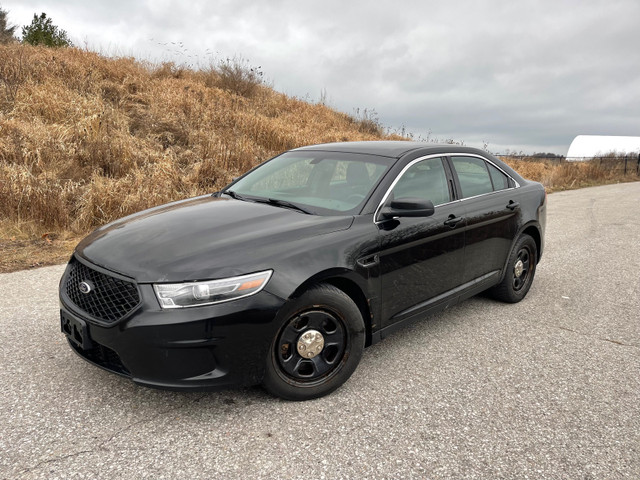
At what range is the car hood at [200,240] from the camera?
275 cm

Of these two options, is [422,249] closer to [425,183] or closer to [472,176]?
[425,183]

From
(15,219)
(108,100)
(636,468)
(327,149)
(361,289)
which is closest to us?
(636,468)

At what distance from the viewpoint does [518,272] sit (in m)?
5.08

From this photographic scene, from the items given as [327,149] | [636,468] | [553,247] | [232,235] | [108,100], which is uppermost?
[108,100]

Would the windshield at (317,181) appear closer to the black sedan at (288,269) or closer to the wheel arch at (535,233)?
the black sedan at (288,269)

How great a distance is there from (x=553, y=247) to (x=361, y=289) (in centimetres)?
562

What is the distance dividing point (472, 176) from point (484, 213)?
14.5 inches

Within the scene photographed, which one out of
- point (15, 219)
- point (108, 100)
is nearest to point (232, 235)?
point (15, 219)

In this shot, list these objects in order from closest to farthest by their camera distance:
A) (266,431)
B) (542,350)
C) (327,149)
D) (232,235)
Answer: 1. (266,431)
2. (232,235)
3. (542,350)
4. (327,149)

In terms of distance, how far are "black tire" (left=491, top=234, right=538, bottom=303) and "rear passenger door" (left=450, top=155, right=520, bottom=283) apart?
0.59 ft

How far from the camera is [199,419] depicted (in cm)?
288

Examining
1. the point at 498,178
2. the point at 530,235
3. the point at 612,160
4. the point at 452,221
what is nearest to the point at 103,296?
the point at 452,221

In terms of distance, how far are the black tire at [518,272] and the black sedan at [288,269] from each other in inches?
16.2

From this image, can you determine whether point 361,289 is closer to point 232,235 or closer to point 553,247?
point 232,235
